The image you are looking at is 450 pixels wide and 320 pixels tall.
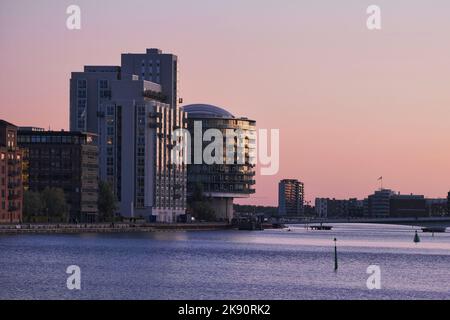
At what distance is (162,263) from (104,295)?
4439 cm

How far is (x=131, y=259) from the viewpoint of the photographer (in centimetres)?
14375

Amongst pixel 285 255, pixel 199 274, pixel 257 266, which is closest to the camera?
pixel 199 274

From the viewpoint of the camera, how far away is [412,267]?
13412 cm

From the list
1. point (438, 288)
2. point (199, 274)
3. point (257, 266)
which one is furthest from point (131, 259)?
point (438, 288)

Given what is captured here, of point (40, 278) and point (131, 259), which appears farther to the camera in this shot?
point (131, 259)
